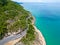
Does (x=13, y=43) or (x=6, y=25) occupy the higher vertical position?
(x=6, y=25)

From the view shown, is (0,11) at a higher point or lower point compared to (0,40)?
higher

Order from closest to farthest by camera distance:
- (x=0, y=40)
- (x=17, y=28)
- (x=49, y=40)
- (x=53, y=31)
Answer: (x=0, y=40)
(x=17, y=28)
(x=49, y=40)
(x=53, y=31)

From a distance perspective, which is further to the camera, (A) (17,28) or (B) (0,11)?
(B) (0,11)

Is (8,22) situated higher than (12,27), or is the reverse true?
(8,22)

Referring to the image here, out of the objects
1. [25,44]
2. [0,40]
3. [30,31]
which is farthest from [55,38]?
[0,40]

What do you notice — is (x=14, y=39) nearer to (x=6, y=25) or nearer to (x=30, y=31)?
(x=6, y=25)

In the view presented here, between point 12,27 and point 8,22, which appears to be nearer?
point 12,27

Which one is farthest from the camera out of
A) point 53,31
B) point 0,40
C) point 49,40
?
point 53,31

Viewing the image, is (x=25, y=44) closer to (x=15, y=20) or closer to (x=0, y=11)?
(x=15, y=20)

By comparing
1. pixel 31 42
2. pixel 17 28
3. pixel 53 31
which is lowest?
pixel 53 31

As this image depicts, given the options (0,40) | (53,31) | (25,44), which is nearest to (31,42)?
(25,44)
